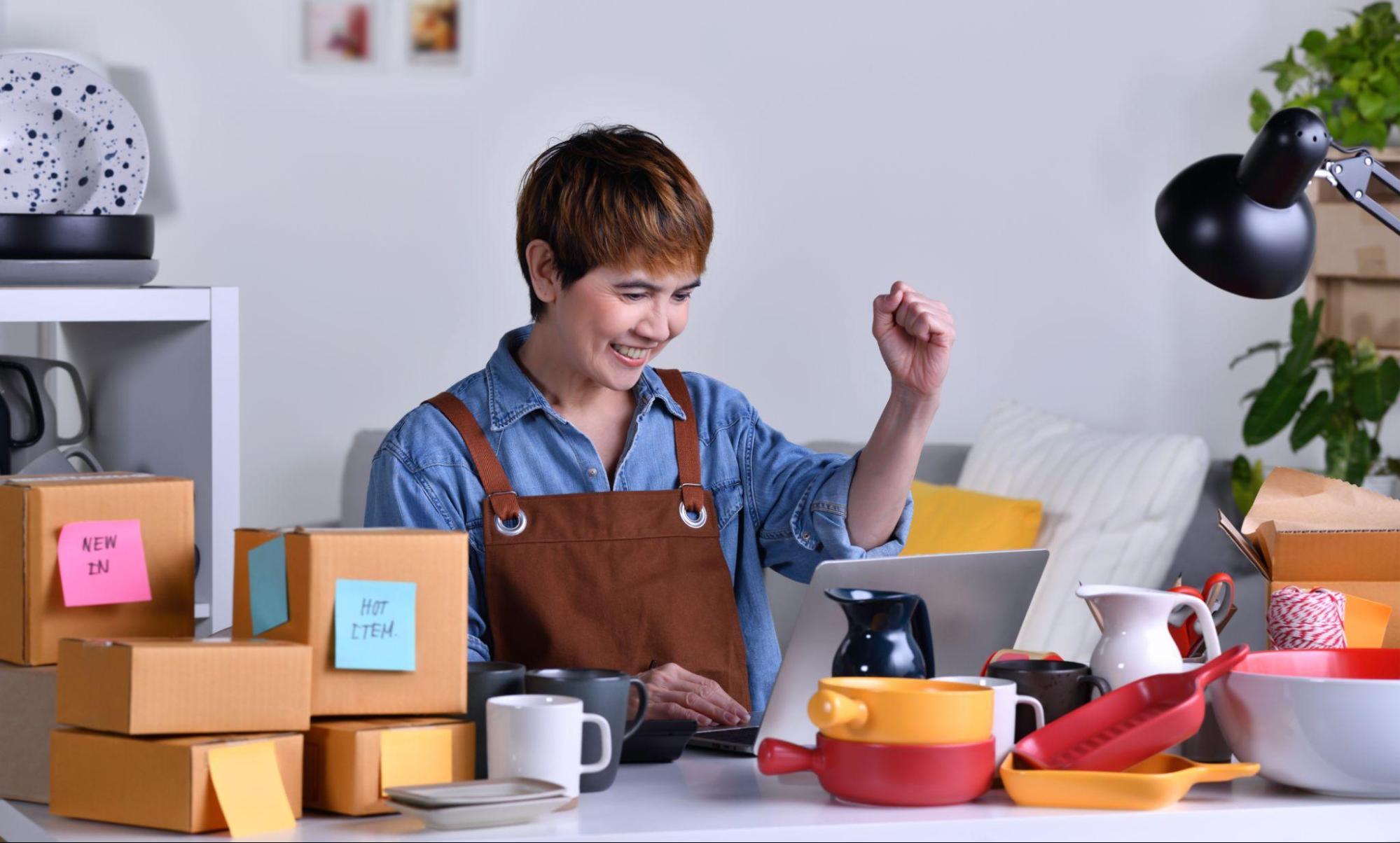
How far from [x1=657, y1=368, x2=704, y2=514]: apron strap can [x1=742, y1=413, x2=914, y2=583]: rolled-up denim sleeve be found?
69 millimetres

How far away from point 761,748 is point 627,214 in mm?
673

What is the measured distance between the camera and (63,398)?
2.99 metres

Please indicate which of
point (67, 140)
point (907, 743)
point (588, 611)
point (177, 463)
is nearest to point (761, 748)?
point (907, 743)

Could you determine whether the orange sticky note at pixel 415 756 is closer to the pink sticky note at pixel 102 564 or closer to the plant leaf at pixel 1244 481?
the pink sticky note at pixel 102 564

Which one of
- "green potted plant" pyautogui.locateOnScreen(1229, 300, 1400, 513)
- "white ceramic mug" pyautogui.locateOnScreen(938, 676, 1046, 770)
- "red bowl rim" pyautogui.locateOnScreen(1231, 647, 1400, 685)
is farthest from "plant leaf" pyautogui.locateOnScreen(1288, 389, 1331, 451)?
"white ceramic mug" pyautogui.locateOnScreen(938, 676, 1046, 770)

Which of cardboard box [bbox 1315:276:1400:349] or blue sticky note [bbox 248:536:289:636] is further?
cardboard box [bbox 1315:276:1400:349]

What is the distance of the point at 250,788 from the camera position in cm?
104

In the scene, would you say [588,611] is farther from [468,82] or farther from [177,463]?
[468,82]

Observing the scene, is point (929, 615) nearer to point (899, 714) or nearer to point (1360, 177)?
point (899, 714)

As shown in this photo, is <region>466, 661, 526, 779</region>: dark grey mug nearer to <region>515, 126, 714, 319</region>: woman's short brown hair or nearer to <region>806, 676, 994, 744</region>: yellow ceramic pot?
<region>806, 676, 994, 744</region>: yellow ceramic pot

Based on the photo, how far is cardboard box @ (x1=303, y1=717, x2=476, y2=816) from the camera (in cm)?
107

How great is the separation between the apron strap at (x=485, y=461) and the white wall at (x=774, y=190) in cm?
163

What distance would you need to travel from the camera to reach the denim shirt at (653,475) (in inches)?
63.9

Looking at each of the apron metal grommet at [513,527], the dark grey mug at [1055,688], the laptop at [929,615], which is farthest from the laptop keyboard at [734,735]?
the apron metal grommet at [513,527]
